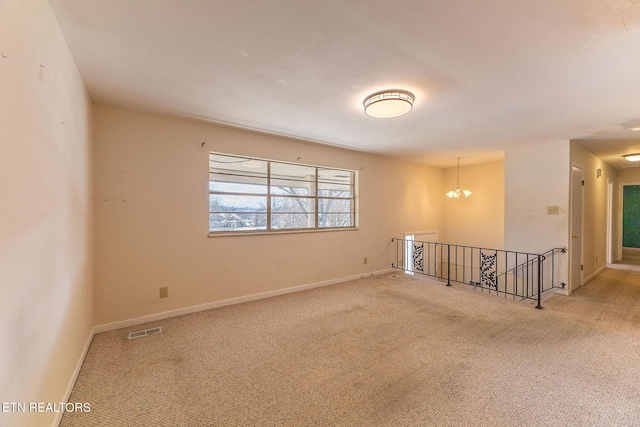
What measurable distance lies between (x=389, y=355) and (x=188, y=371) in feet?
5.64

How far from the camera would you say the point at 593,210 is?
16.7 ft

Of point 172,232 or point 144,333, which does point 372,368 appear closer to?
point 144,333

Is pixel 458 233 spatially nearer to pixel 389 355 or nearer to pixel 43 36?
pixel 389 355

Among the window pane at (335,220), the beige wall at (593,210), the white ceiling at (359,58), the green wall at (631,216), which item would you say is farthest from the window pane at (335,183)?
the green wall at (631,216)

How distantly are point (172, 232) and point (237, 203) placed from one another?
92 centimetres

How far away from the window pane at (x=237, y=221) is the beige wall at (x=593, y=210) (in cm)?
511

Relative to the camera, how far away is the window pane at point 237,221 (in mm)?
3596

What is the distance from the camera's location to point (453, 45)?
1.81 meters

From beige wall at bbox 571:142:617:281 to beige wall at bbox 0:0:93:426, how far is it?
20.6 ft

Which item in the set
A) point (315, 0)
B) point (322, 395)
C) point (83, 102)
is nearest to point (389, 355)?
point (322, 395)

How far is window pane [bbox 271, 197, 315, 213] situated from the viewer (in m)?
4.14

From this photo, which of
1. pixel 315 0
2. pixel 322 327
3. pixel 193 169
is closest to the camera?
pixel 315 0

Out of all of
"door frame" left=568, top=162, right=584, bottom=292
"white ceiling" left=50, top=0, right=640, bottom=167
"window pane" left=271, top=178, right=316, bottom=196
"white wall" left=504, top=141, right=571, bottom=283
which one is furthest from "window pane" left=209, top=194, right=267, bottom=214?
"door frame" left=568, top=162, right=584, bottom=292

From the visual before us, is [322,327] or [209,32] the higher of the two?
[209,32]
